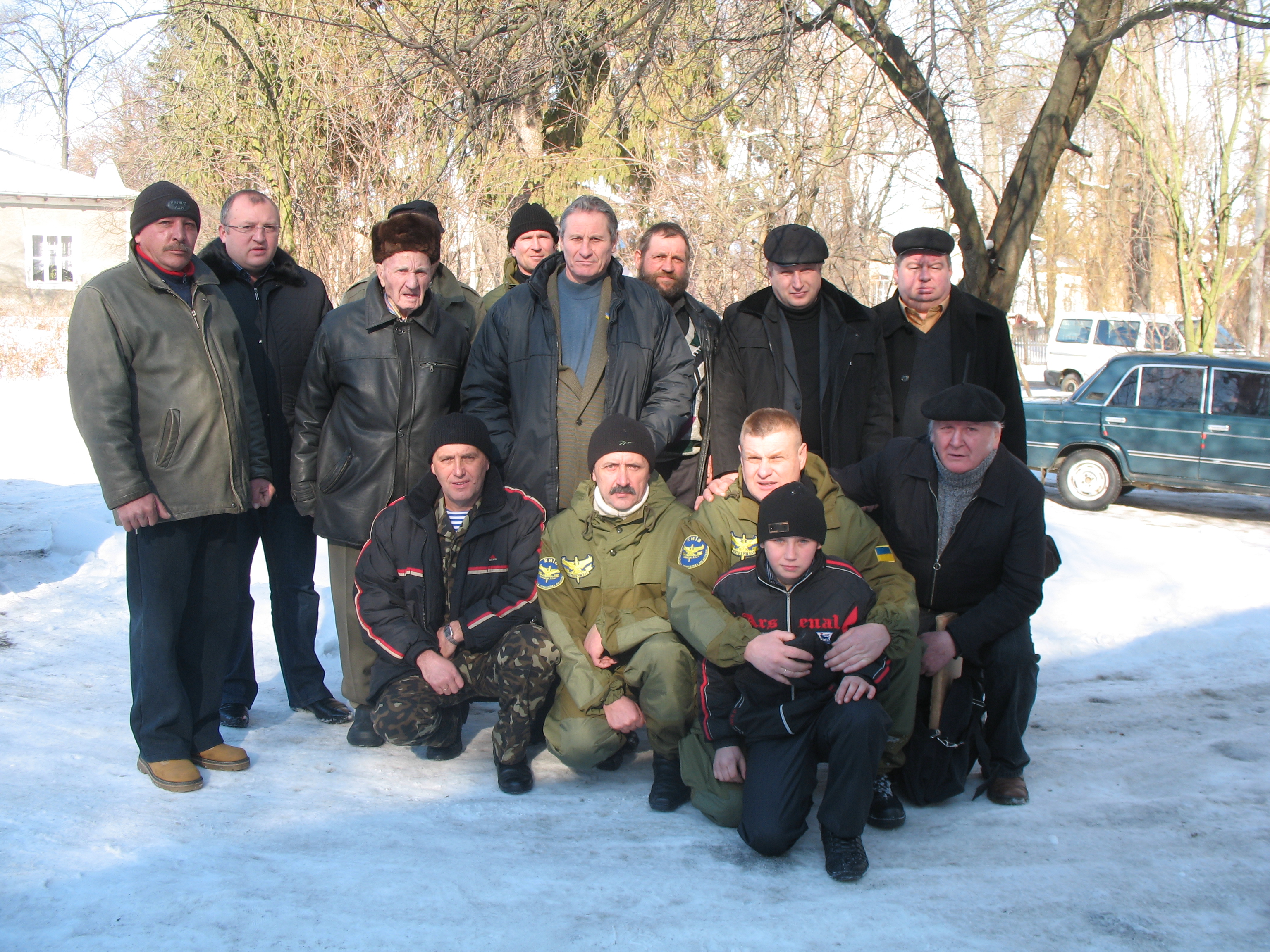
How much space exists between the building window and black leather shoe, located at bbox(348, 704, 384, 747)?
32280mm

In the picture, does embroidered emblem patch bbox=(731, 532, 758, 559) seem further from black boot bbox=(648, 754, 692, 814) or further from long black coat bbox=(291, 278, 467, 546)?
long black coat bbox=(291, 278, 467, 546)

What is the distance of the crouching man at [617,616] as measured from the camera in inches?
143

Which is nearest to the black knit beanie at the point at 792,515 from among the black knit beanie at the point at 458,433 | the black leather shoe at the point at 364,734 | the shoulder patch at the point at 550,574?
the shoulder patch at the point at 550,574

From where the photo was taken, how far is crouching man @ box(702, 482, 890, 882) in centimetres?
306

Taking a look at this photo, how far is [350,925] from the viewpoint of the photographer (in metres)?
2.66

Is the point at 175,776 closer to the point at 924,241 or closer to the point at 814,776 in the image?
the point at 814,776

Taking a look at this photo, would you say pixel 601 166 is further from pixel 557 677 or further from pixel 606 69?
pixel 557 677

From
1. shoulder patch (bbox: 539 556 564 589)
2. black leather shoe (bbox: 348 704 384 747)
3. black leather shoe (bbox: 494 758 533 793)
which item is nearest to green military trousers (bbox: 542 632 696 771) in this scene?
black leather shoe (bbox: 494 758 533 793)

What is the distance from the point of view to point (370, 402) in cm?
412

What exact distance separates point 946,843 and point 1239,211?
62.8ft

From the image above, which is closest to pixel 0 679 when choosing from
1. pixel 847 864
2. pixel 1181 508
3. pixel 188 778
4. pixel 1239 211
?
pixel 188 778

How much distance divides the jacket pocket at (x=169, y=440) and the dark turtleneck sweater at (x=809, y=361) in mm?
2569

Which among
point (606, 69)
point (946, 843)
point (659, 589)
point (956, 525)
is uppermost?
point (606, 69)

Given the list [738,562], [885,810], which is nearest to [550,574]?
[738,562]
